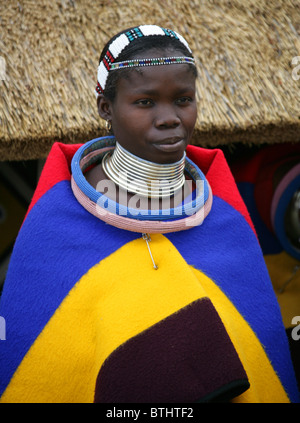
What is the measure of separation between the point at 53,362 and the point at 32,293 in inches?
7.5

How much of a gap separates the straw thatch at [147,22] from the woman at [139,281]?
1.61 feet

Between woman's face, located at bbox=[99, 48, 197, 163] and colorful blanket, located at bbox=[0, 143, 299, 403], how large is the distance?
25 cm

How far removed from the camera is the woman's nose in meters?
1.16

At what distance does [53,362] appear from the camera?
44.9 inches

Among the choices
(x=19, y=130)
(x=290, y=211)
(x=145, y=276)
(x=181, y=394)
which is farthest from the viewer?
(x=290, y=211)

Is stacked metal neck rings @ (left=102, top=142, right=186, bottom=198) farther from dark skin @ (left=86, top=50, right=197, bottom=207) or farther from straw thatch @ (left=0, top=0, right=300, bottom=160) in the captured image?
straw thatch @ (left=0, top=0, right=300, bottom=160)

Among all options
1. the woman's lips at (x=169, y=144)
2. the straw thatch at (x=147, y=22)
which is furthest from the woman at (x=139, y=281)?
the straw thatch at (x=147, y=22)

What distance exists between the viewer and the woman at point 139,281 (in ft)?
3.50

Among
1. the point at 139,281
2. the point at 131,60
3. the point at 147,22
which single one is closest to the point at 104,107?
the point at 131,60

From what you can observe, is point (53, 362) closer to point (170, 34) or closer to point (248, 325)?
point (248, 325)

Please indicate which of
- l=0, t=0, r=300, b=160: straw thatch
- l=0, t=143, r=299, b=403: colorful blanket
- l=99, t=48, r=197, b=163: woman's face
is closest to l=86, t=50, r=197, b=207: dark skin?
l=99, t=48, r=197, b=163: woman's face

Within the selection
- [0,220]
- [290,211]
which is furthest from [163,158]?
[0,220]
